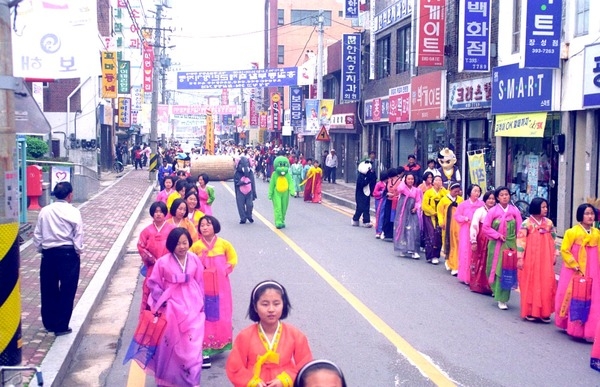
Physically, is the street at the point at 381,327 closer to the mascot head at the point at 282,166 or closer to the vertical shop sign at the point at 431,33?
the mascot head at the point at 282,166

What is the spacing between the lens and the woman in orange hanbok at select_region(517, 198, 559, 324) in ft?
30.2

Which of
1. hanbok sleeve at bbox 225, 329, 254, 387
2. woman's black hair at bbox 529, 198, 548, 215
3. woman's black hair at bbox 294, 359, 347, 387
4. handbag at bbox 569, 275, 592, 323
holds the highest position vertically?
woman's black hair at bbox 529, 198, 548, 215

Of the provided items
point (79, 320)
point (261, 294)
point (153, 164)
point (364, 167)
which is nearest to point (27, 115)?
point (261, 294)

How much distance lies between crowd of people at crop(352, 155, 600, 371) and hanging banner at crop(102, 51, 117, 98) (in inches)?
962

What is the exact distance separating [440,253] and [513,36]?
23.6 ft

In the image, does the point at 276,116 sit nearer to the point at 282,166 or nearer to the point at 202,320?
the point at 282,166

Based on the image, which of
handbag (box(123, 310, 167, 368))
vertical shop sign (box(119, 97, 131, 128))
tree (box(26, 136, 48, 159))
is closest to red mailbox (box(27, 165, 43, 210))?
tree (box(26, 136, 48, 159))

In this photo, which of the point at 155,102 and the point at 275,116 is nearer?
the point at 155,102

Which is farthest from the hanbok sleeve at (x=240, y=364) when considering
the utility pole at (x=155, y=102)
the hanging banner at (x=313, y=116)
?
the utility pole at (x=155, y=102)

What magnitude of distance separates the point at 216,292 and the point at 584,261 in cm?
397

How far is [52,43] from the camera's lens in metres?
8.74

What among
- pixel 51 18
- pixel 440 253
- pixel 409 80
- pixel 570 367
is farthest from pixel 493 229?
pixel 409 80

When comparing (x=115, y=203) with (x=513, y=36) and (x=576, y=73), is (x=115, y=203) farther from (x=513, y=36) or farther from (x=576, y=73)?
(x=576, y=73)

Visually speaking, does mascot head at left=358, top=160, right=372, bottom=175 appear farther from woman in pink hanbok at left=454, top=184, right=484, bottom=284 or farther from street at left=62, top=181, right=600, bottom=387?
woman in pink hanbok at left=454, top=184, right=484, bottom=284
